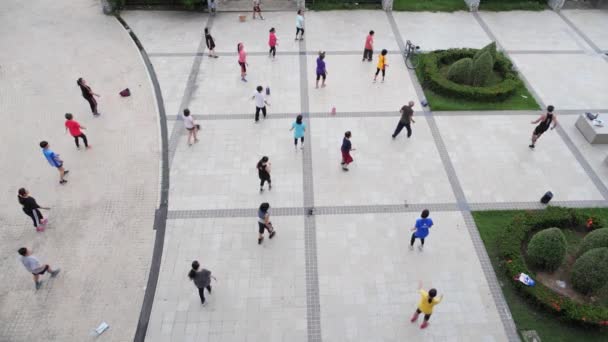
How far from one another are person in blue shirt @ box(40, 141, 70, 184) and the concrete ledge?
661 inches

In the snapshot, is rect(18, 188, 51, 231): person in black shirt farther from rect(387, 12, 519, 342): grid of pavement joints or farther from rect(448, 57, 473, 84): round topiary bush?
rect(448, 57, 473, 84): round topiary bush

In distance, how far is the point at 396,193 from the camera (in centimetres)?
1195

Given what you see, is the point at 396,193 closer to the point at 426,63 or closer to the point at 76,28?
the point at 426,63


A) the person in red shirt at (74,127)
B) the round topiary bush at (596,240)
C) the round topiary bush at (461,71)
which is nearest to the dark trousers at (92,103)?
the person in red shirt at (74,127)

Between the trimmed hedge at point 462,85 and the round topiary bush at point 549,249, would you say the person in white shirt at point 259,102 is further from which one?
the round topiary bush at point 549,249

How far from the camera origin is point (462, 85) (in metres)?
15.7

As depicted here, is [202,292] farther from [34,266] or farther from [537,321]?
[537,321]

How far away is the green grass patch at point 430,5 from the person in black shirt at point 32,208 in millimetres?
18623

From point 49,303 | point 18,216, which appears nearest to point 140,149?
point 18,216

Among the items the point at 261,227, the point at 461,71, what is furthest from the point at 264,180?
the point at 461,71

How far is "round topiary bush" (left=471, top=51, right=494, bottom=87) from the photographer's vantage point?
15227mm

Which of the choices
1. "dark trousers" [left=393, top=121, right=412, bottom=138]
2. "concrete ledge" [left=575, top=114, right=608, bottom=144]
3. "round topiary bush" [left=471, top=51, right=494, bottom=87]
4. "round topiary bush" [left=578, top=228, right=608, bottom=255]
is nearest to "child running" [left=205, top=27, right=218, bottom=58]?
"dark trousers" [left=393, top=121, right=412, bottom=138]

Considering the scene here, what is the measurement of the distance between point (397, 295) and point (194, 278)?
469 cm

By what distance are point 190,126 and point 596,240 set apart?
37.3 ft
